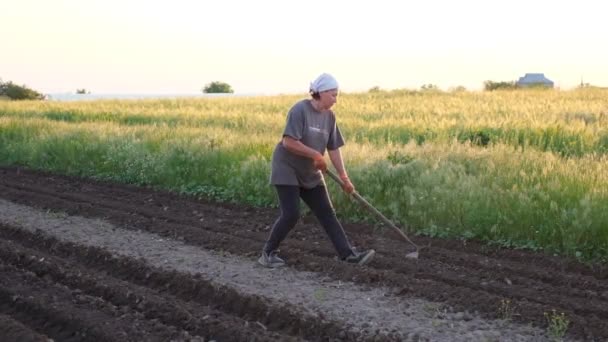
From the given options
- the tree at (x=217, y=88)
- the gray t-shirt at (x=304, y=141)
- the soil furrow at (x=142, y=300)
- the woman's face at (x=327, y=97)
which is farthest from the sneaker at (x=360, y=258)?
the tree at (x=217, y=88)

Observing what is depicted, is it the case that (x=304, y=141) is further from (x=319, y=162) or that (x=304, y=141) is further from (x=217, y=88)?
(x=217, y=88)

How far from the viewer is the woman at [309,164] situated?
7.18 metres

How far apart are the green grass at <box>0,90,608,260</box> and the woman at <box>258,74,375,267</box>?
6.80 feet

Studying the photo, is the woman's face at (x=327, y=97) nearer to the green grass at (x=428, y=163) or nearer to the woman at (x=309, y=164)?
the woman at (x=309, y=164)

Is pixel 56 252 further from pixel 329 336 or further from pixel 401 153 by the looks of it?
pixel 401 153

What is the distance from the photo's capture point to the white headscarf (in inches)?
280

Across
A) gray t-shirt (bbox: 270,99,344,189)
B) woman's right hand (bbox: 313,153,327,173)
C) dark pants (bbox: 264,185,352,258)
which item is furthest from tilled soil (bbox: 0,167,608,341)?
woman's right hand (bbox: 313,153,327,173)

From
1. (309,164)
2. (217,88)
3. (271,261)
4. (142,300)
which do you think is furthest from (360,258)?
(217,88)

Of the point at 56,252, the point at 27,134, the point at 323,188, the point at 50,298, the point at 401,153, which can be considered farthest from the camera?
the point at 27,134

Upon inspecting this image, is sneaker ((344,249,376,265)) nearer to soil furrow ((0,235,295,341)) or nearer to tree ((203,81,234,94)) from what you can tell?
soil furrow ((0,235,295,341))

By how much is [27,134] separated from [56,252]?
40.2 feet

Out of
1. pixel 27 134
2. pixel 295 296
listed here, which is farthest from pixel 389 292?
pixel 27 134

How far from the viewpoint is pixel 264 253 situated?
308 inches

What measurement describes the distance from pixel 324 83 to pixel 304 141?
0.58m
